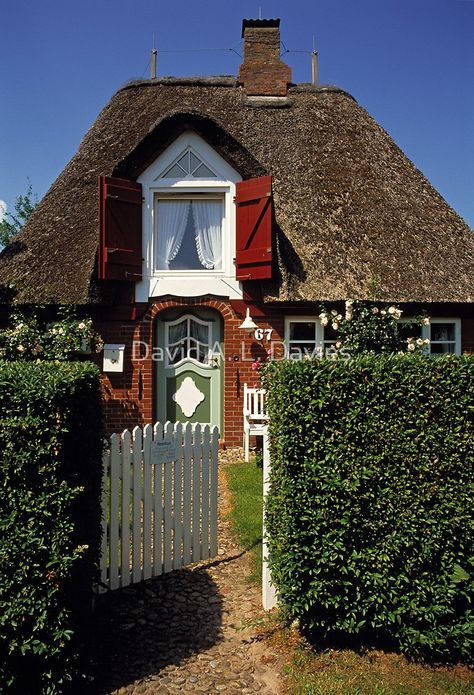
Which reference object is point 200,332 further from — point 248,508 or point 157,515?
point 157,515

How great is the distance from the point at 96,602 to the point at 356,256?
7183 mm

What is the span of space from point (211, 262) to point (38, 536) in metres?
6.95

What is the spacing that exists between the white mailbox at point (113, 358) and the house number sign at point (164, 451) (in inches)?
188

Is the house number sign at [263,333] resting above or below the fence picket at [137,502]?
above

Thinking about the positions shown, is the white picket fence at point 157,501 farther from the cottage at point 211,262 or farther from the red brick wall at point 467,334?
the red brick wall at point 467,334

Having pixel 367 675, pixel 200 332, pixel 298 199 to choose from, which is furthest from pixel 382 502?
pixel 298 199

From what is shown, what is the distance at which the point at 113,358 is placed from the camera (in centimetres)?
885

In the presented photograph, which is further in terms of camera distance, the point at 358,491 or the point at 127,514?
the point at 127,514

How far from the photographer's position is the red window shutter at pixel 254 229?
8609mm

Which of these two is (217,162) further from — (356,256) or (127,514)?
(127,514)

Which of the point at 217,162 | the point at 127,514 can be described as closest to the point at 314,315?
the point at 217,162

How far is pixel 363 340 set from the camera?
843 centimetres

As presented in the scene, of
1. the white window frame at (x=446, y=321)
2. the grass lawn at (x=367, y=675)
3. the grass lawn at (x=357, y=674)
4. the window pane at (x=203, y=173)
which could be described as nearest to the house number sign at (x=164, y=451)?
the grass lawn at (x=357, y=674)

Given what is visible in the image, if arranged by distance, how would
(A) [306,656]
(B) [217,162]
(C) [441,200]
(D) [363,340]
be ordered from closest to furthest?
(A) [306,656], (D) [363,340], (B) [217,162], (C) [441,200]
